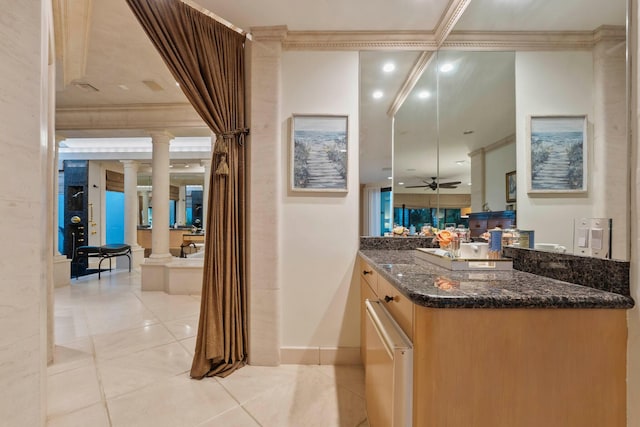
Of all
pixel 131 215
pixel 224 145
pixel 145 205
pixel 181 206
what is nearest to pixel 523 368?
pixel 224 145

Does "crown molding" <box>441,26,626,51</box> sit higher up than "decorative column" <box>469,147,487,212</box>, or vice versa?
"crown molding" <box>441,26,626,51</box>

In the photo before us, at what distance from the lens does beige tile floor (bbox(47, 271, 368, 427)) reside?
1469 mm

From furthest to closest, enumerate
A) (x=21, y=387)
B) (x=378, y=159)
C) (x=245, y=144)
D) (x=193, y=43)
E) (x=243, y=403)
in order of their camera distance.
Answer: (x=378, y=159) < (x=245, y=144) < (x=193, y=43) < (x=243, y=403) < (x=21, y=387)

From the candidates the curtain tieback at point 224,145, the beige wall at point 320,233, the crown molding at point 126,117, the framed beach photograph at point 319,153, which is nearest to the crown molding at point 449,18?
the beige wall at point 320,233

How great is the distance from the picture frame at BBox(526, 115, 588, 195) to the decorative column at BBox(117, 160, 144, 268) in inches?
270

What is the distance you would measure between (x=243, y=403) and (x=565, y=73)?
7.46 ft

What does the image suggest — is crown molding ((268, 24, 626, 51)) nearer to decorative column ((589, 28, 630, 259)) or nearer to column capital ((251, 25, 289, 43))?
column capital ((251, 25, 289, 43))

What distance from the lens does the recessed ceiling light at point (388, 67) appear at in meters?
2.14

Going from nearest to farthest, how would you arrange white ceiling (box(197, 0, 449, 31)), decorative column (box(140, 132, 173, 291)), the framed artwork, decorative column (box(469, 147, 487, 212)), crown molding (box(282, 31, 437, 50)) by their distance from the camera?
the framed artwork → decorative column (box(469, 147, 487, 212)) → white ceiling (box(197, 0, 449, 31)) → crown molding (box(282, 31, 437, 50)) → decorative column (box(140, 132, 173, 291))

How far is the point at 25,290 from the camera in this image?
0.95m

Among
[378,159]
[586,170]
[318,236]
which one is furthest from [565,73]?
[318,236]

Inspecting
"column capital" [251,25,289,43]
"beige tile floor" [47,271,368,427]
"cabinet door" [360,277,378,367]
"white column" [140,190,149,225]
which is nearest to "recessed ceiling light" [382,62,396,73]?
"column capital" [251,25,289,43]

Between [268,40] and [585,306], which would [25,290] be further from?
[268,40]

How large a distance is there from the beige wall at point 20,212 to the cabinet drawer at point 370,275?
145 centimetres
